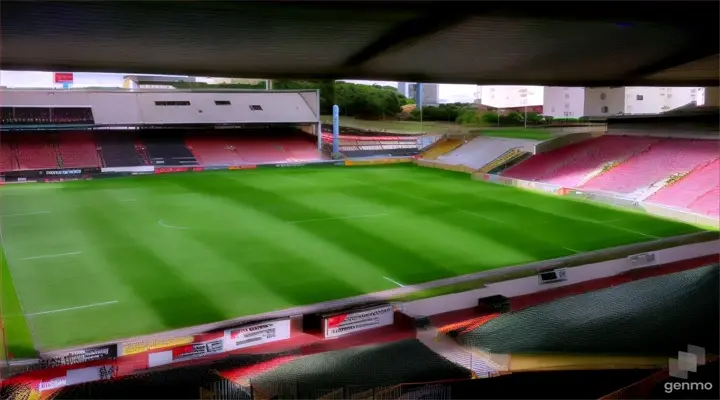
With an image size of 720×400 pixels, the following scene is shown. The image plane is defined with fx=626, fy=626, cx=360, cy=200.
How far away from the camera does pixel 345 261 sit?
16.1m

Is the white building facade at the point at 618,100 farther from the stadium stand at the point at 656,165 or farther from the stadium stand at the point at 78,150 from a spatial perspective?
the stadium stand at the point at 78,150

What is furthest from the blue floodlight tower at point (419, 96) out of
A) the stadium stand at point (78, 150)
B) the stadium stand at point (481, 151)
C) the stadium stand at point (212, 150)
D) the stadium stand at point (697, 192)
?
the stadium stand at point (697, 192)

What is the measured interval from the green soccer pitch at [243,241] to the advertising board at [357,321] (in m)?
1.83

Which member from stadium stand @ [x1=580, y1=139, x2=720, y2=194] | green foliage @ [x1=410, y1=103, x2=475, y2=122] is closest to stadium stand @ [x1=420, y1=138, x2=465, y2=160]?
green foliage @ [x1=410, y1=103, x2=475, y2=122]

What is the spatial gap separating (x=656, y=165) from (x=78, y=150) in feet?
93.8

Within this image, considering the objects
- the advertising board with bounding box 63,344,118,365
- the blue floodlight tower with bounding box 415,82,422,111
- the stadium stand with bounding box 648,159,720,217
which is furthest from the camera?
the blue floodlight tower with bounding box 415,82,422,111

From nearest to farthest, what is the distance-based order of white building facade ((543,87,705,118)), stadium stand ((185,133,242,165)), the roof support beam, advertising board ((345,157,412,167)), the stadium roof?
the stadium roof, the roof support beam, white building facade ((543,87,705,118)), stadium stand ((185,133,242,165)), advertising board ((345,157,412,167))

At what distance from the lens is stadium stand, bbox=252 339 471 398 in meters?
7.93

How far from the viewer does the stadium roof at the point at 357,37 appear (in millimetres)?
5902

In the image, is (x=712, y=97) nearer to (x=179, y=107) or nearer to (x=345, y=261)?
(x=345, y=261)

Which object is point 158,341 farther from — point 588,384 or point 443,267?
point 443,267

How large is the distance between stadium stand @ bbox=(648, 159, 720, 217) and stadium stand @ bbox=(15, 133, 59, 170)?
28063 mm

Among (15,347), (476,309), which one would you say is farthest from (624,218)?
(15,347)

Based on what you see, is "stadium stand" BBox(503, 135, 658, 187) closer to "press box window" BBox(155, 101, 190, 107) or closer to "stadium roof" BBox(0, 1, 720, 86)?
"stadium roof" BBox(0, 1, 720, 86)
